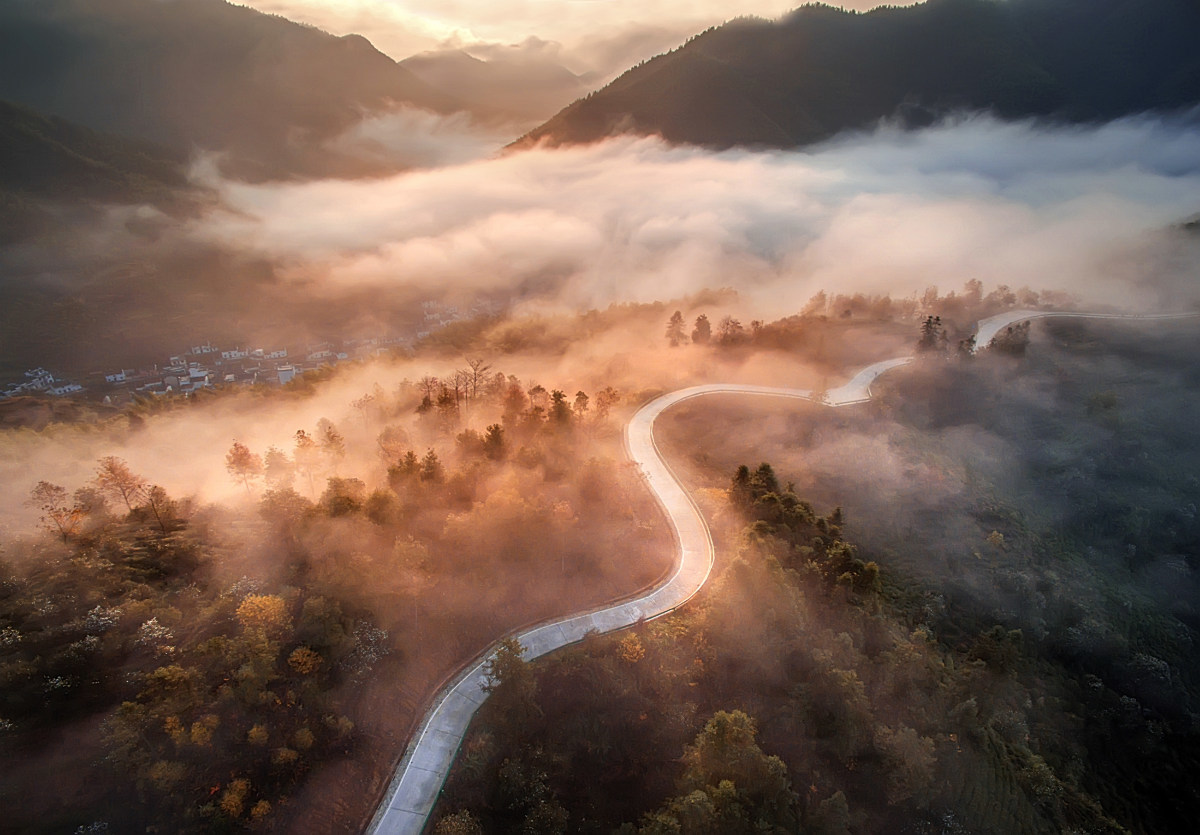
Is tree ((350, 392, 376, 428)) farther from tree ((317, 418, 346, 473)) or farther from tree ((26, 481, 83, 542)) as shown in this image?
tree ((26, 481, 83, 542))

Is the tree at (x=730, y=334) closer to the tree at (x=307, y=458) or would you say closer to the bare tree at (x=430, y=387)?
→ the bare tree at (x=430, y=387)

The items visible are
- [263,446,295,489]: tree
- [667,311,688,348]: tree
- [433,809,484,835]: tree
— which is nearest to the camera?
[433,809,484,835]: tree

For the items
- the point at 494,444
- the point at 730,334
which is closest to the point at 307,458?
the point at 494,444

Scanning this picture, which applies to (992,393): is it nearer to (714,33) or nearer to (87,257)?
(714,33)

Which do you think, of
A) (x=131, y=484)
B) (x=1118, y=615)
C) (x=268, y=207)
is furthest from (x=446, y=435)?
(x=268, y=207)

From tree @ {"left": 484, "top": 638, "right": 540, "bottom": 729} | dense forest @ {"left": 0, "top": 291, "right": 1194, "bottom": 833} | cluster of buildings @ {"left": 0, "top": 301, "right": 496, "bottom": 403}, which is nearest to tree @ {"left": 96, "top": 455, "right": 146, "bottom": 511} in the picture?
dense forest @ {"left": 0, "top": 291, "right": 1194, "bottom": 833}

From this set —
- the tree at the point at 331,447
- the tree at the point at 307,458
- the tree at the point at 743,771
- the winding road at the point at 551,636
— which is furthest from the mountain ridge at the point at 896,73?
the tree at the point at 743,771
